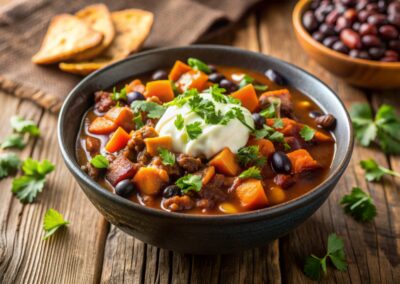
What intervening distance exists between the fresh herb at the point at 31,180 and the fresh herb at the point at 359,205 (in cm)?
232

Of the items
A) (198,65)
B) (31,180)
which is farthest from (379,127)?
(31,180)

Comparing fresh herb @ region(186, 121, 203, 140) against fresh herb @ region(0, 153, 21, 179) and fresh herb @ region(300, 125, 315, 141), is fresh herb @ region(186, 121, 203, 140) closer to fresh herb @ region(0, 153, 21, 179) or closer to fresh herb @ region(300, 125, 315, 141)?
fresh herb @ region(300, 125, 315, 141)

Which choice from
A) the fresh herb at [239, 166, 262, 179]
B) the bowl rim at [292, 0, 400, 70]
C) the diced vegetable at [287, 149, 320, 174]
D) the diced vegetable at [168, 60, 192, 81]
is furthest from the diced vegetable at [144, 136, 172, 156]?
the bowl rim at [292, 0, 400, 70]

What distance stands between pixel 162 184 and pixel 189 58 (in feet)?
5.19

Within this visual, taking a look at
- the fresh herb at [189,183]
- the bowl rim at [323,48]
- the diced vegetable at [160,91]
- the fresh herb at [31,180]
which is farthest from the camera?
the bowl rim at [323,48]

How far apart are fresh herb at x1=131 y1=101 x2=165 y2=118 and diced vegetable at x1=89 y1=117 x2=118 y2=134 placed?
0.19 metres

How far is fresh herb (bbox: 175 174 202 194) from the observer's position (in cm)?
332

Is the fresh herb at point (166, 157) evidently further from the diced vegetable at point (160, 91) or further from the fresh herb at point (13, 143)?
the fresh herb at point (13, 143)

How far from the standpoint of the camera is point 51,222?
4000 millimetres

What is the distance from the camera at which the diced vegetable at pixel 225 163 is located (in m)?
3.44

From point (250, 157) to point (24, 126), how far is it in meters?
2.35

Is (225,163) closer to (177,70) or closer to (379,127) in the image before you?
(177,70)

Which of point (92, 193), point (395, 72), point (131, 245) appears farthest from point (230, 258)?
point (395, 72)

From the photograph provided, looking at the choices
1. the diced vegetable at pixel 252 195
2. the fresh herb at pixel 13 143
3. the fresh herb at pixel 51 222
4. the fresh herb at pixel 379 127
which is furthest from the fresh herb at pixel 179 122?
the fresh herb at pixel 379 127
